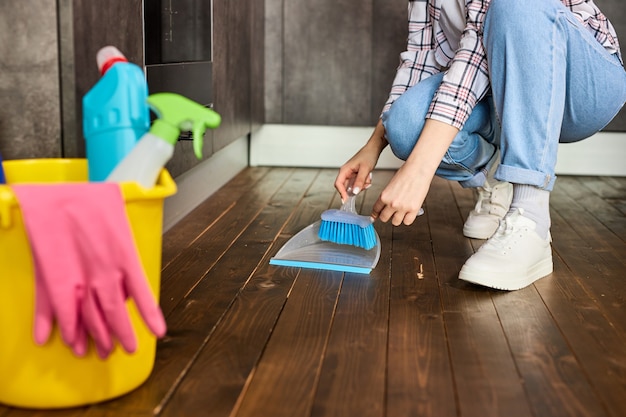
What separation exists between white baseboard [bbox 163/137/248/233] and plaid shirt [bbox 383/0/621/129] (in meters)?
0.62

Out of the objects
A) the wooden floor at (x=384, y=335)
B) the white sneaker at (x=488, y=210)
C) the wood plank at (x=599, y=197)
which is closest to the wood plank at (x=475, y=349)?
the wooden floor at (x=384, y=335)

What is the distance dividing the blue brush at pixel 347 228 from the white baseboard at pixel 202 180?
1.54 feet

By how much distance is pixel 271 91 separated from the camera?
3066 millimetres

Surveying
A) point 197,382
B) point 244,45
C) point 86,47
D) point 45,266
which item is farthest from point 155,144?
point 244,45

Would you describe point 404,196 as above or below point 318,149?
above

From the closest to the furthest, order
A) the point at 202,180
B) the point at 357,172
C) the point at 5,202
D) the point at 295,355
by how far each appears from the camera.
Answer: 1. the point at 5,202
2. the point at 295,355
3. the point at 357,172
4. the point at 202,180

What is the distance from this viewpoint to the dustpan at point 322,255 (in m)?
1.58

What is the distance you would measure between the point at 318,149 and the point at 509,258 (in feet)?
5.54

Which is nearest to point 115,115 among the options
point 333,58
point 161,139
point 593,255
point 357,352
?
point 161,139

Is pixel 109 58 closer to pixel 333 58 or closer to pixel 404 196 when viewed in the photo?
pixel 404 196

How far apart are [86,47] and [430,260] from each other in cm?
81

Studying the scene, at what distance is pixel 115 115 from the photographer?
954 mm

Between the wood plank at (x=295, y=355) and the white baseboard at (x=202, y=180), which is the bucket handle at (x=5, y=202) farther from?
the white baseboard at (x=202, y=180)

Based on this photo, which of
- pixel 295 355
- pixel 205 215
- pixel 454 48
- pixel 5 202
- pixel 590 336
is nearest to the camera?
pixel 5 202
